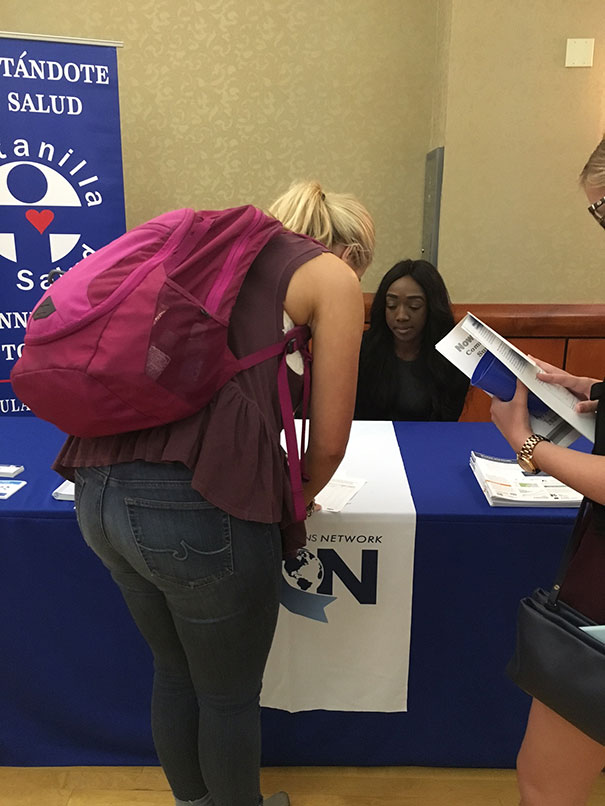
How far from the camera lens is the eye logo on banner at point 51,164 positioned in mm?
2748

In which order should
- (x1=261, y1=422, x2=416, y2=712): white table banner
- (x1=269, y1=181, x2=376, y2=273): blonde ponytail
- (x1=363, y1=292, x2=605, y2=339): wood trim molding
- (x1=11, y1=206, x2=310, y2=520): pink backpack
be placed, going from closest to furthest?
(x1=11, y1=206, x2=310, y2=520): pink backpack
(x1=269, y1=181, x2=376, y2=273): blonde ponytail
(x1=261, y1=422, x2=416, y2=712): white table banner
(x1=363, y1=292, x2=605, y2=339): wood trim molding

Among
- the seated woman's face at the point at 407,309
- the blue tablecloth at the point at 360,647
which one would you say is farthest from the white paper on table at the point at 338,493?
the seated woman's face at the point at 407,309

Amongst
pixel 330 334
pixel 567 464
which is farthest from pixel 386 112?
pixel 567 464

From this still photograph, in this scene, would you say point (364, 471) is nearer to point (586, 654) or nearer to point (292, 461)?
point (292, 461)

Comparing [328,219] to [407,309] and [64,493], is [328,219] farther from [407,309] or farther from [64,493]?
[407,309]

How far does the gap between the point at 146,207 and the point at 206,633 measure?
3129 millimetres

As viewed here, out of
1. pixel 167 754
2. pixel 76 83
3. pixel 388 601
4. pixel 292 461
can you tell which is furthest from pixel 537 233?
pixel 167 754

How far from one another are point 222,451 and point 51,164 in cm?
251

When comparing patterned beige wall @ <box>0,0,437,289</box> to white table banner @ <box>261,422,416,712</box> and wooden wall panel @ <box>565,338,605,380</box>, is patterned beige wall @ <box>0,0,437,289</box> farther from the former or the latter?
white table banner @ <box>261,422,416,712</box>

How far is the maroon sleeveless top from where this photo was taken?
2.79ft

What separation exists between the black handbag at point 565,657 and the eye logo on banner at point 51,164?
2597 millimetres

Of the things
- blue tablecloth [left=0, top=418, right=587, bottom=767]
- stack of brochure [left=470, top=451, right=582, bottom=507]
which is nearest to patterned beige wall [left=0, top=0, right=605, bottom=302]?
stack of brochure [left=470, top=451, right=582, bottom=507]

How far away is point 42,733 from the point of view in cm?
149

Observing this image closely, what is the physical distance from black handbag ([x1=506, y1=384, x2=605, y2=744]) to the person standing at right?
19 mm
